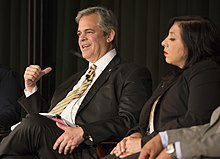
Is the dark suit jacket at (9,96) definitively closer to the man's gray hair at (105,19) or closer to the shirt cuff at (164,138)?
the man's gray hair at (105,19)

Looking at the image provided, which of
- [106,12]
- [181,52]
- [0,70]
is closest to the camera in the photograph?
[181,52]

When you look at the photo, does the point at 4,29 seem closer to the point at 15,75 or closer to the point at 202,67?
the point at 15,75

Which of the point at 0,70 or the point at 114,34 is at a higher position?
the point at 114,34

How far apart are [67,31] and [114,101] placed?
65.6 inches

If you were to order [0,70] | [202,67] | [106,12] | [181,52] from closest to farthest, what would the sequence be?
[202,67] → [181,52] → [106,12] → [0,70]

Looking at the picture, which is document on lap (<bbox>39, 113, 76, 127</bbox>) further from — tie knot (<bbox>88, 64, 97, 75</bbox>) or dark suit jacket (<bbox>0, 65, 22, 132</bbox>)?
dark suit jacket (<bbox>0, 65, 22, 132</bbox>)

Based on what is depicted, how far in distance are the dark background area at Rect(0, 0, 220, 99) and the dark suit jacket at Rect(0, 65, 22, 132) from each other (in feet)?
1.82

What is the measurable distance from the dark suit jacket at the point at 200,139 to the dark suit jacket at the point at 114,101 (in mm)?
857

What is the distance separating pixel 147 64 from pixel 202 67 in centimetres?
178

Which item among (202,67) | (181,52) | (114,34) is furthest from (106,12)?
(202,67)

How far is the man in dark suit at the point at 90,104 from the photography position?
3281mm

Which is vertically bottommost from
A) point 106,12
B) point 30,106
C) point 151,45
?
point 30,106

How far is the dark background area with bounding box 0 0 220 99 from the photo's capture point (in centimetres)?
456

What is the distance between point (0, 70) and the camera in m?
4.26
